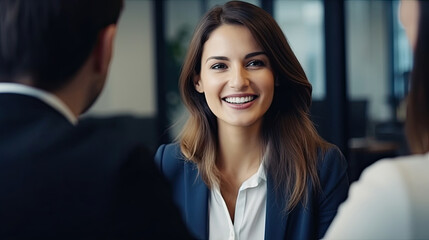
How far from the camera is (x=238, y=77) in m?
1.75

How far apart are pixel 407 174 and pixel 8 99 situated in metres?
0.65

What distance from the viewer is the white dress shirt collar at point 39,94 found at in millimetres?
856

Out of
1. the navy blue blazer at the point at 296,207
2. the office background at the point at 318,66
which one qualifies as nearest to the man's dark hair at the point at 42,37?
the navy blue blazer at the point at 296,207

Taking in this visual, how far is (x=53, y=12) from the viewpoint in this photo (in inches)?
33.7

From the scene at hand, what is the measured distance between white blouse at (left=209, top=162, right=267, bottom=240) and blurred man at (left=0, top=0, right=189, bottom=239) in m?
0.87

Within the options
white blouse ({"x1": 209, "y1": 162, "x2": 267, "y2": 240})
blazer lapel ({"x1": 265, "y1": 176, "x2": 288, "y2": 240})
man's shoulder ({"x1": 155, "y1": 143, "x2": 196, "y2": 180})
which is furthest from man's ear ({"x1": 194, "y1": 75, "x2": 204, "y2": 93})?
blazer lapel ({"x1": 265, "y1": 176, "x2": 288, "y2": 240})

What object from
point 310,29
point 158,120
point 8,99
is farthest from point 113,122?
point 8,99

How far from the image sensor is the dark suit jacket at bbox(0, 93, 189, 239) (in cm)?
81

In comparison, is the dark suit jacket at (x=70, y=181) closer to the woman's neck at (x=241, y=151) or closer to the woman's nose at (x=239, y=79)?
the woman's nose at (x=239, y=79)

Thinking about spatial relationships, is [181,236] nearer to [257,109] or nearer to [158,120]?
[257,109]

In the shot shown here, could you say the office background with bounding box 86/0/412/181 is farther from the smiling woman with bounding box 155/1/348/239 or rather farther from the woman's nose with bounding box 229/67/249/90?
the woman's nose with bounding box 229/67/249/90

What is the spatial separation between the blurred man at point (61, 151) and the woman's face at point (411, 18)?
20.7 inches

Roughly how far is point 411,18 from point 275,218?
2.87 ft

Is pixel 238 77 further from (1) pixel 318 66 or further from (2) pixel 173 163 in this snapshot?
(1) pixel 318 66
